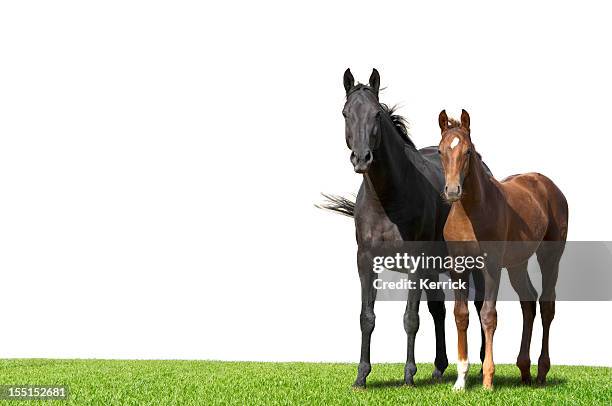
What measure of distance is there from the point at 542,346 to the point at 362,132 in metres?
4.54

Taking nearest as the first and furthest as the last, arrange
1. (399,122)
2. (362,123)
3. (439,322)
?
1. (362,123)
2. (399,122)
3. (439,322)

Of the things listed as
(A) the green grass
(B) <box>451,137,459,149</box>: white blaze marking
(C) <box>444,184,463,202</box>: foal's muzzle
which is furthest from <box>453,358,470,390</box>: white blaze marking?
(B) <box>451,137,459,149</box>: white blaze marking

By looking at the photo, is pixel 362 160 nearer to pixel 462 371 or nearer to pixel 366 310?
pixel 366 310

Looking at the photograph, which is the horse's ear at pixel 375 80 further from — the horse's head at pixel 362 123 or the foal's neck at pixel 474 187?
the foal's neck at pixel 474 187

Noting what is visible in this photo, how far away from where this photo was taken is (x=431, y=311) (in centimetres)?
1176

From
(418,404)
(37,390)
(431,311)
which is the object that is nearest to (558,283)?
(431,311)

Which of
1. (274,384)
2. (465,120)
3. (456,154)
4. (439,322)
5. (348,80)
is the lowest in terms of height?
(274,384)

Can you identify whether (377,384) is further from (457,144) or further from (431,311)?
(457,144)

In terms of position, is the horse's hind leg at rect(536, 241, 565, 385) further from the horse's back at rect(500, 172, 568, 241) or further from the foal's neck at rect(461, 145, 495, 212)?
the foal's neck at rect(461, 145, 495, 212)

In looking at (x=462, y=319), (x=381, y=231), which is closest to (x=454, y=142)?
(x=381, y=231)

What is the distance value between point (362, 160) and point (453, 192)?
1.12 metres

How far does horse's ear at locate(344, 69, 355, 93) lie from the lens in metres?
9.09

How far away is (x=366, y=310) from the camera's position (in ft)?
30.6

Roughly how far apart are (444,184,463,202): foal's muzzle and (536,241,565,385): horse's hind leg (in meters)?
3.26
